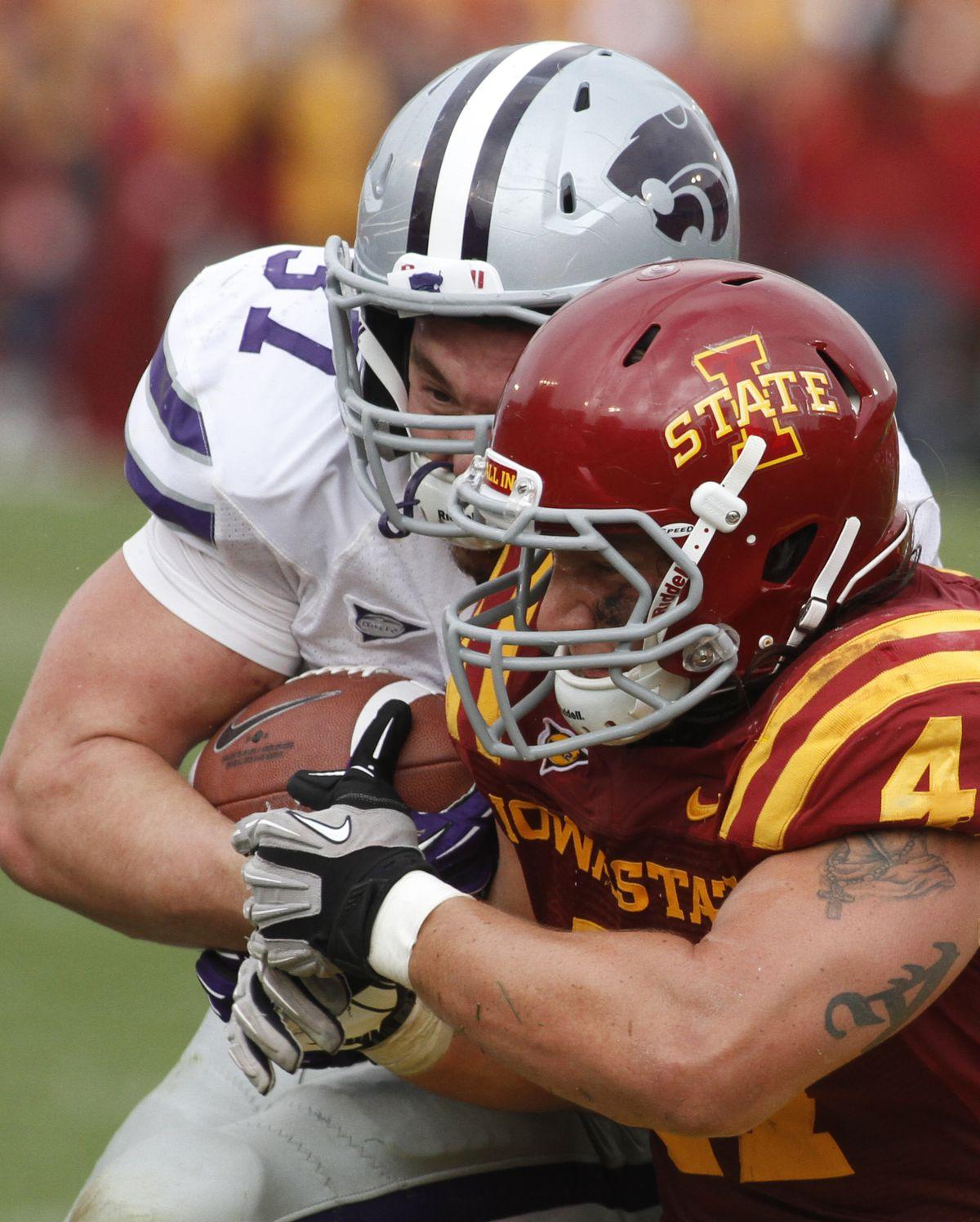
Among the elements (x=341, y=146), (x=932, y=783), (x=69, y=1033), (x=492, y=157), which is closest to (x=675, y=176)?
(x=492, y=157)

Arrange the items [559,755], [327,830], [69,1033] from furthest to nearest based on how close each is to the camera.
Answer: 1. [69,1033]
2. [559,755]
3. [327,830]

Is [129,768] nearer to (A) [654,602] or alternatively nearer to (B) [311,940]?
(B) [311,940]

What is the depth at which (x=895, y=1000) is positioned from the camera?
1.68 meters

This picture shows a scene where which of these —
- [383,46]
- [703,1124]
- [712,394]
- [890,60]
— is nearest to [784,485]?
[712,394]

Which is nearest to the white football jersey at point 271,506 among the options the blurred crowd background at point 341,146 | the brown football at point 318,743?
the brown football at point 318,743

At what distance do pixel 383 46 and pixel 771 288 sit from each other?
302 inches

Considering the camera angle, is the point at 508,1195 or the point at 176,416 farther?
the point at 176,416

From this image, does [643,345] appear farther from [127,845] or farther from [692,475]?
[127,845]

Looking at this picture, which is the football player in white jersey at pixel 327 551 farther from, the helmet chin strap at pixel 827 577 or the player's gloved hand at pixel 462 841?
the helmet chin strap at pixel 827 577

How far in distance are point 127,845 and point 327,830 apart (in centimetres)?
68

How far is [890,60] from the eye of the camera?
323 inches

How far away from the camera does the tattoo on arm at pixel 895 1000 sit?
166 centimetres

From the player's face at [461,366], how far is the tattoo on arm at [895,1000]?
99cm

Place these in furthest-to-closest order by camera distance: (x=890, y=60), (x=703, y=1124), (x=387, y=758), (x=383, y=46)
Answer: (x=383, y=46) < (x=890, y=60) < (x=387, y=758) < (x=703, y=1124)
